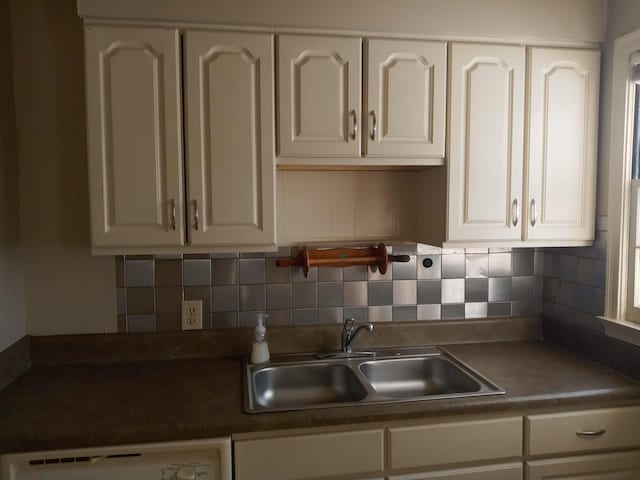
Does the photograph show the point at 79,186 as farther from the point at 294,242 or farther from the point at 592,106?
the point at 592,106

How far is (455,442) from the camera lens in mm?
1490

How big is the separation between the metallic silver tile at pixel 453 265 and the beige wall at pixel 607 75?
1.92 ft

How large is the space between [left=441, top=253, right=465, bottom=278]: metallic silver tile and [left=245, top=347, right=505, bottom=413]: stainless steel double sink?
0.35 metres

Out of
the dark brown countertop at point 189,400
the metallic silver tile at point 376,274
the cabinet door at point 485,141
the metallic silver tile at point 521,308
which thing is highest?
the cabinet door at point 485,141

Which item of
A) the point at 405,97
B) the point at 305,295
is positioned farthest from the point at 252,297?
the point at 405,97

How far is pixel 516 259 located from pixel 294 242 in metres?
1.05

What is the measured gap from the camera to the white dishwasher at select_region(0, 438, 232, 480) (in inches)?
51.4

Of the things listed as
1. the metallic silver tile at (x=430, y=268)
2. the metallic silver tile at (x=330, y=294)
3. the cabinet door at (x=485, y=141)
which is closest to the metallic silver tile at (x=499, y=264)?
the metallic silver tile at (x=430, y=268)

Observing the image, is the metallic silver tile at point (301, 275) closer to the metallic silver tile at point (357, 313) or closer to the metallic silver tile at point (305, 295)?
the metallic silver tile at point (305, 295)

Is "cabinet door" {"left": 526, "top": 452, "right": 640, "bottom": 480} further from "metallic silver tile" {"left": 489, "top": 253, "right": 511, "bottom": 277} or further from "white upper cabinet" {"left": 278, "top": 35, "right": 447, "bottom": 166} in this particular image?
"white upper cabinet" {"left": 278, "top": 35, "right": 447, "bottom": 166}

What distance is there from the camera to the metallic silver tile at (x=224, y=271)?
1.94 m

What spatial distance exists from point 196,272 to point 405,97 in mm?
1093

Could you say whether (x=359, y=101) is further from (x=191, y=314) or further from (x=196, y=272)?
(x=191, y=314)

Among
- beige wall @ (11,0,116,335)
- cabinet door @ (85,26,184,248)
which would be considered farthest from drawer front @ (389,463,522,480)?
beige wall @ (11,0,116,335)
